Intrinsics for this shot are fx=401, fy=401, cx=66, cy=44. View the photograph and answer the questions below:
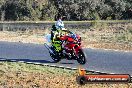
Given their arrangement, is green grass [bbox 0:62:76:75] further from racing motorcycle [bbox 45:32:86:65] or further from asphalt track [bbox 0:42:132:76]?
racing motorcycle [bbox 45:32:86:65]

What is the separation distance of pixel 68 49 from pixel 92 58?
2166 millimetres

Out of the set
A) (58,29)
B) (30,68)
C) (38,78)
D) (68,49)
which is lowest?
(30,68)

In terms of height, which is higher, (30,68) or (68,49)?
(68,49)

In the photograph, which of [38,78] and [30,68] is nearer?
[38,78]

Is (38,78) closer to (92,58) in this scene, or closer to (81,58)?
(81,58)

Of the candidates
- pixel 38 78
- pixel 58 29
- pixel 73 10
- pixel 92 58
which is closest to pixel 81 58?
pixel 58 29

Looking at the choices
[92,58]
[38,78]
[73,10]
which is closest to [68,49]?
[92,58]

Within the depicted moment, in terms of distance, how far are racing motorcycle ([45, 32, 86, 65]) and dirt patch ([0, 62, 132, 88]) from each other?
1255mm

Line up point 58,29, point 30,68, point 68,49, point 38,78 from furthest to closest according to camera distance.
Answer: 1. point 58,29
2. point 68,49
3. point 30,68
4. point 38,78

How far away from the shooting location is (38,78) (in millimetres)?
14258

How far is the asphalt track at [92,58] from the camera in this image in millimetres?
16258

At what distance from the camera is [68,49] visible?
1720 centimetres

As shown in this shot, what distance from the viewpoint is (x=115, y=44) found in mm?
24656

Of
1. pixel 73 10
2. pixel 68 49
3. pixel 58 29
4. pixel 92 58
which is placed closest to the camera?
pixel 68 49
